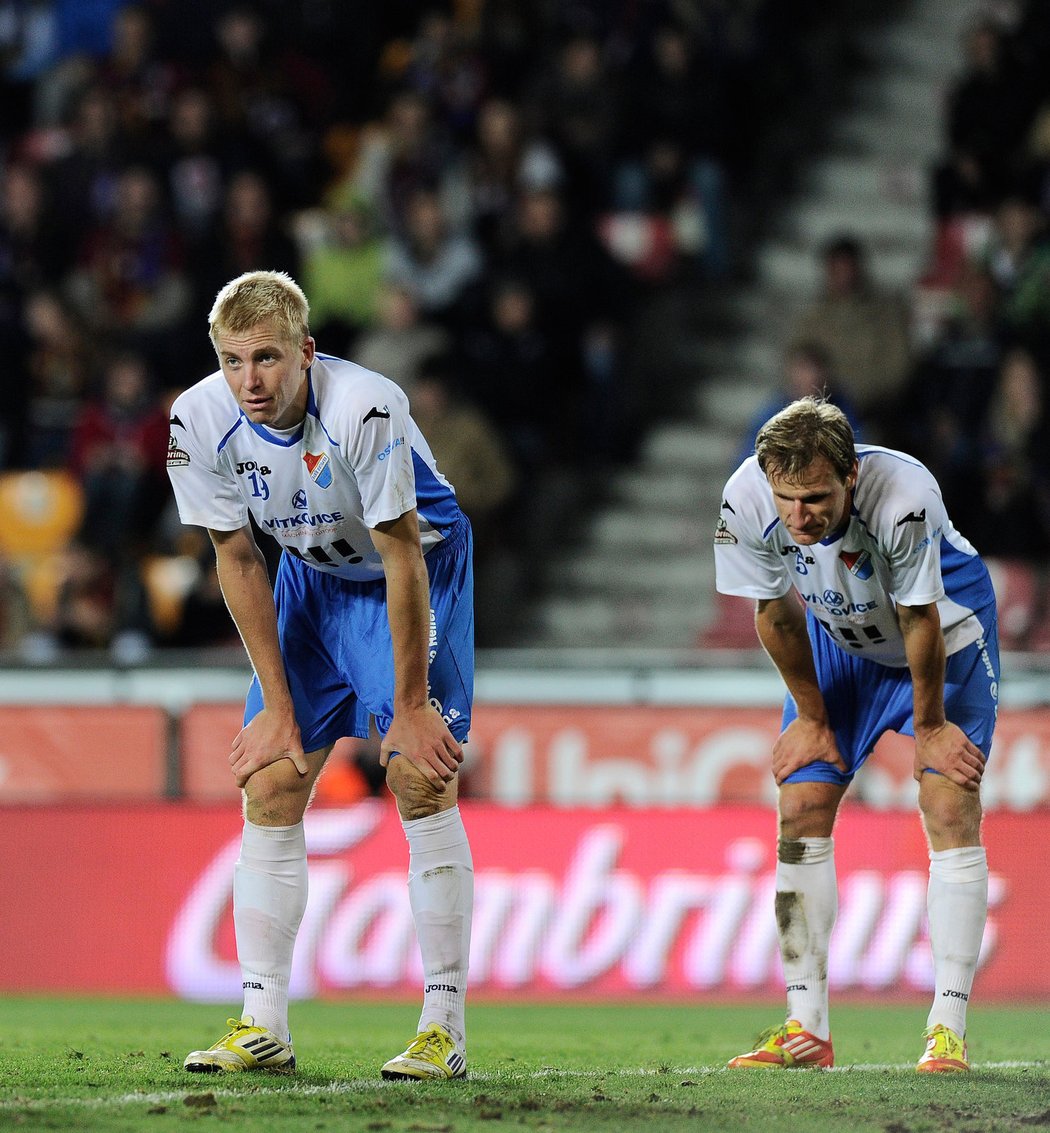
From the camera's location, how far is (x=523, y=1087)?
5.51 m

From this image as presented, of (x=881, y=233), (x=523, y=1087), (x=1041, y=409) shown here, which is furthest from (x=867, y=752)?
(x=881, y=233)

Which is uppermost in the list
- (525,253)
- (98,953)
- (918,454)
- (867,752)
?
(525,253)

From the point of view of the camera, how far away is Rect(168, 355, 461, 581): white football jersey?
17.4 ft

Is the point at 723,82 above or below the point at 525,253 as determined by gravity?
above

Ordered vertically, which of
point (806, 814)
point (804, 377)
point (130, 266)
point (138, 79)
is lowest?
point (806, 814)

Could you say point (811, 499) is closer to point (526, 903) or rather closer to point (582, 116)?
point (526, 903)

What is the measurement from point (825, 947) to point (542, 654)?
482 cm

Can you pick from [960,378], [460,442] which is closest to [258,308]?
[460,442]

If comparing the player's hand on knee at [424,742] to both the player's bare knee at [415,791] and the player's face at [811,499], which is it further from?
the player's face at [811,499]

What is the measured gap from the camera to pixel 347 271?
14.2 meters

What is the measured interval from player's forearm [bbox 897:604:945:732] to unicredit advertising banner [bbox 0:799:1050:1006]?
3.47m

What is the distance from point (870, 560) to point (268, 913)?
203 centimetres

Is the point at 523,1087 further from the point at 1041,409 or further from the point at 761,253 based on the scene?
the point at 761,253

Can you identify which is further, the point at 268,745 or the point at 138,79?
the point at 138,79
